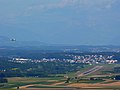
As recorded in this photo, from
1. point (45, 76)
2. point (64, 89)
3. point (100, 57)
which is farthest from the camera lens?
point (100, 57)

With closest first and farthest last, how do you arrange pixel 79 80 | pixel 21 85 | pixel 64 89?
pixel 64 89
pixel 21 85
pixel 79 80

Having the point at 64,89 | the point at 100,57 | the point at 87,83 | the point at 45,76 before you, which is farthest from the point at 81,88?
the point at 100,57

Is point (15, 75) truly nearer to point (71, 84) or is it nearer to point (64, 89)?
point (71, 84)

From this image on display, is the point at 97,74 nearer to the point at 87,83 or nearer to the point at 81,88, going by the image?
the point at 87,83

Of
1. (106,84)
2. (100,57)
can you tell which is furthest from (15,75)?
(100,57)

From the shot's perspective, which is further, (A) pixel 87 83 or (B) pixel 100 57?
(B) pixel 100 57

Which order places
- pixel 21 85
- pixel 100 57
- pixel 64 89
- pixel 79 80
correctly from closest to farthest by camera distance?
pixel 64 89
pixel 21 85
pixel 79 80
pixel 100 57

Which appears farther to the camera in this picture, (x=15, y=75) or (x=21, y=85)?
A: (x=15, y=75)

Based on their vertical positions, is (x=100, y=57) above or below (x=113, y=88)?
above

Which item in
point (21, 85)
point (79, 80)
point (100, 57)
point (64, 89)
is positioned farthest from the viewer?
point (100, 57)
